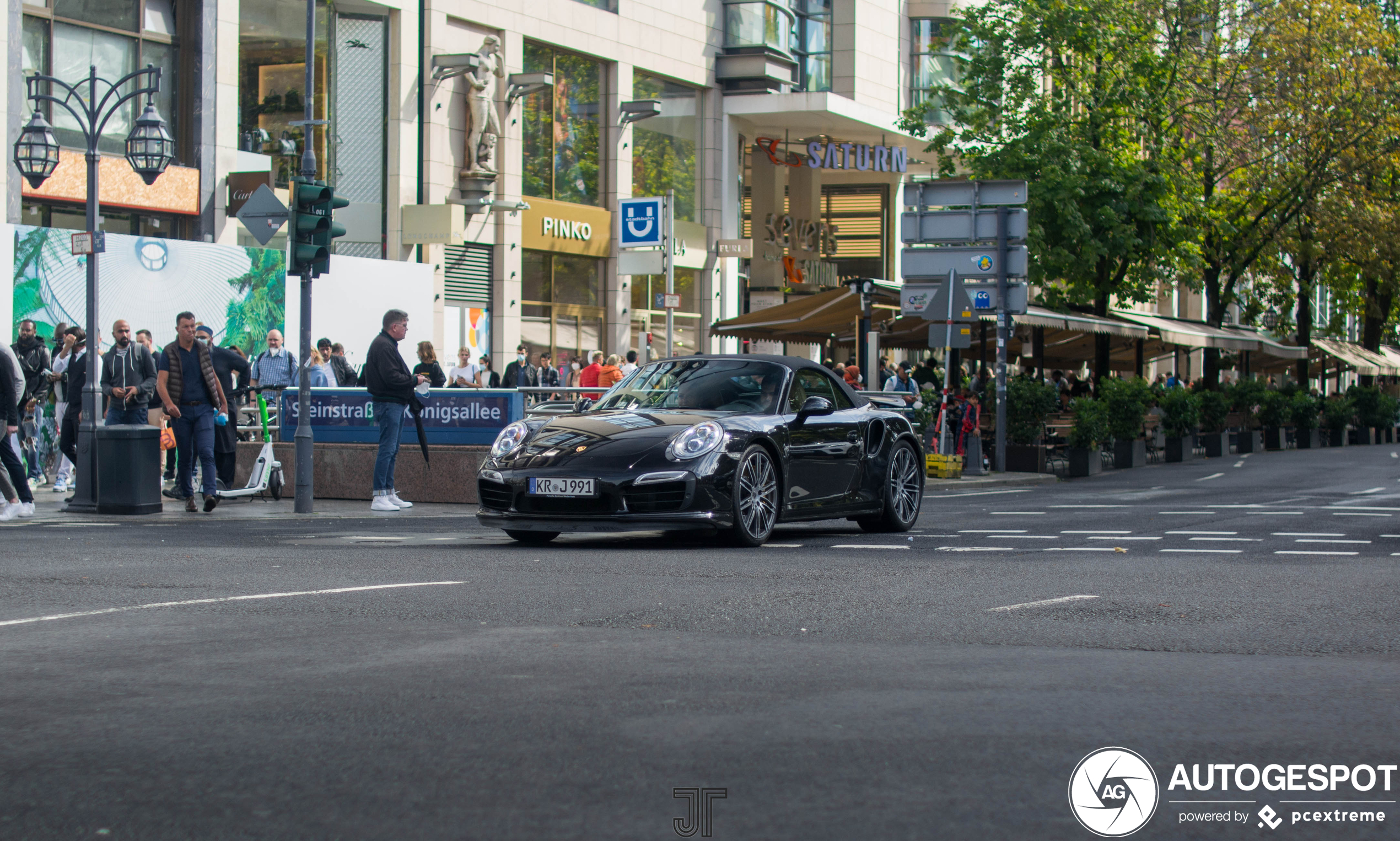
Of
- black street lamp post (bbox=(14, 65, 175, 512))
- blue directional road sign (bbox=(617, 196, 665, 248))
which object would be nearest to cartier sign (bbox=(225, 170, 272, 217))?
black street lamp post (bbox=(14, 65, 175, 512))

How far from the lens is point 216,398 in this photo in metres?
15.2

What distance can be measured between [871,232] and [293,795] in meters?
47.0

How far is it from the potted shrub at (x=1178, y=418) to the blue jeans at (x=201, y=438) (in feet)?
66.2

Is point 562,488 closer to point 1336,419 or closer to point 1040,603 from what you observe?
→ point 1040,603

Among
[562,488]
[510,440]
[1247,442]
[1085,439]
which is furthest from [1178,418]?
[562,488]

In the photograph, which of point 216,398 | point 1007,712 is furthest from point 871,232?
point 1007,712

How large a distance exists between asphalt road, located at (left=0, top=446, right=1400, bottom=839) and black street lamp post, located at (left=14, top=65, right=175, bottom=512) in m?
4.83

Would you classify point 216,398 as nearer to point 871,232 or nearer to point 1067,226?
point 1067,226

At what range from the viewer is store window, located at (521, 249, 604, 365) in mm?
35500

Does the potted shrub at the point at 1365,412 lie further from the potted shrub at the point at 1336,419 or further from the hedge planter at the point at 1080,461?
the hedge planter at the point at 1080,461

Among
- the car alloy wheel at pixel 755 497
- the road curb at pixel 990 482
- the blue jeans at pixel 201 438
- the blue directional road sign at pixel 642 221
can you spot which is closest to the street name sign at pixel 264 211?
the blue jeans at pixel 201 438

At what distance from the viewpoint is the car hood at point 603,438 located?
1098 cm

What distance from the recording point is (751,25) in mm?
41344

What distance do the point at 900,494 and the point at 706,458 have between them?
8.95 ft
